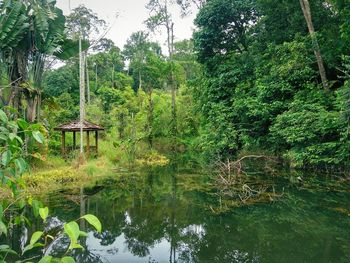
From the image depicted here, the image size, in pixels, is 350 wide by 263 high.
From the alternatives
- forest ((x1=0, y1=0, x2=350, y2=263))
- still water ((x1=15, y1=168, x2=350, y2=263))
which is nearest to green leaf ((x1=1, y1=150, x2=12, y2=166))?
forest ((x1=0, y1=0, x2=350, y2=263))

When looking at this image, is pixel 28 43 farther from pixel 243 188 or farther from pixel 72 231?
pixel 72 231

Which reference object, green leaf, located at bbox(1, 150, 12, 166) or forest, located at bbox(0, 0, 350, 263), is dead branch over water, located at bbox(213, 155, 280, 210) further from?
green leaf, located at bbox(1, 150, 12, 166)

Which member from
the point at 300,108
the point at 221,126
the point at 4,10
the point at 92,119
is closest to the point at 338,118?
the point at 300,108

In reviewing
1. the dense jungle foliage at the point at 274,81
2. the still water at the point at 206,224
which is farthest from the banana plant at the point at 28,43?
the dense jungle foliage at the point at 274,81

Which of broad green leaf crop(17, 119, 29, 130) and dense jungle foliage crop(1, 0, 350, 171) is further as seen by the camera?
dense jungle foliage crop(1, 0, 350, 171)

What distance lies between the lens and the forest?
21.4 feet

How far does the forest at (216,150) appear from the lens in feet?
21.4

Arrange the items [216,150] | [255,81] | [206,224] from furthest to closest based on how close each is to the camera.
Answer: [216,150], [255,81], [206,224]

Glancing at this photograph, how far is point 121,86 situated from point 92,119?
13.3 meters

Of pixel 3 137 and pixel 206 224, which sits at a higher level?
pixel 3 137

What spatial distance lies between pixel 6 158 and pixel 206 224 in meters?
6.53

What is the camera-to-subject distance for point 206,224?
25.0ft

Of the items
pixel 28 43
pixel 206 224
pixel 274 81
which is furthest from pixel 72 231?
pixel 274 81

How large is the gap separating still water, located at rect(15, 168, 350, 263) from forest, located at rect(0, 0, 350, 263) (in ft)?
0.14
